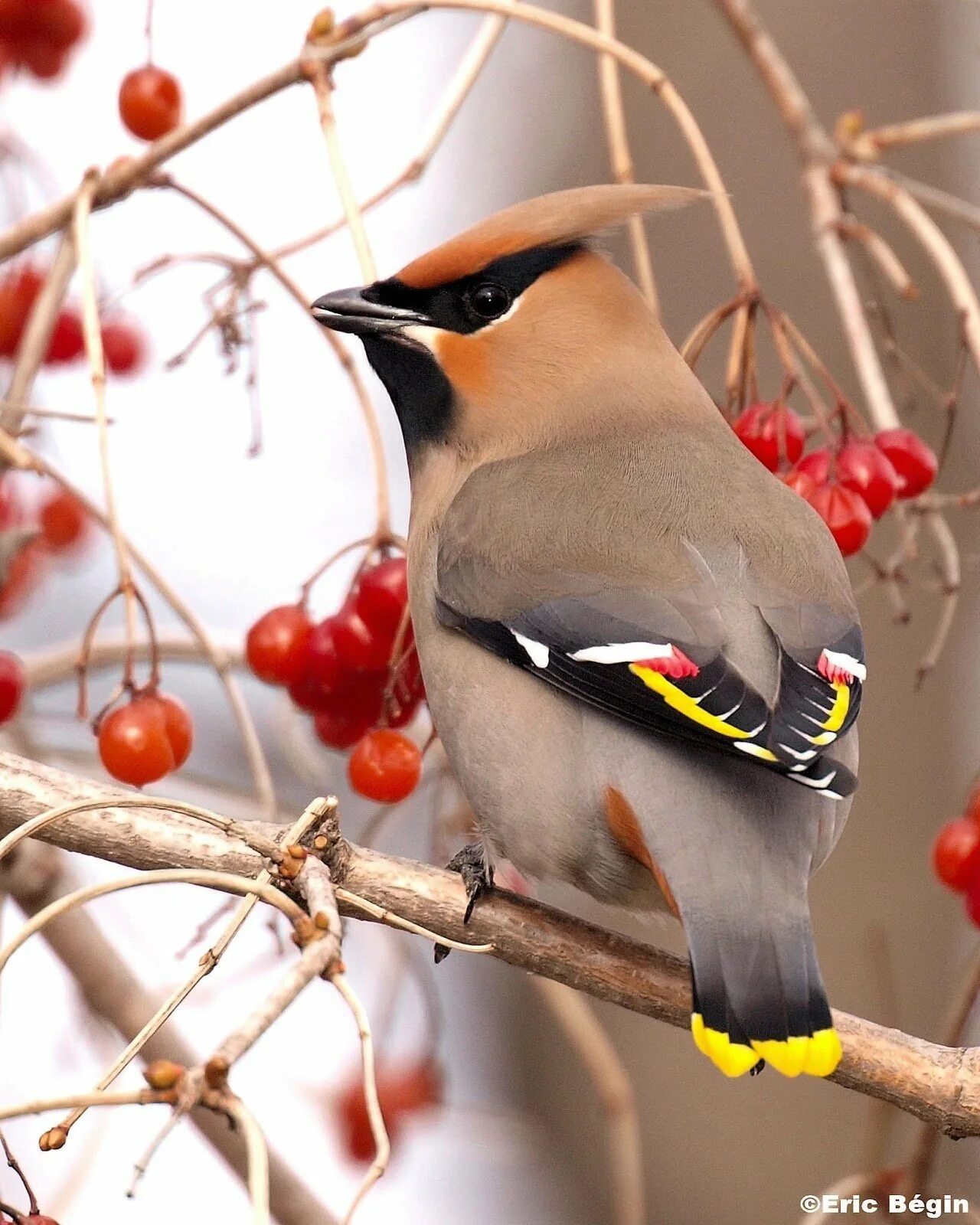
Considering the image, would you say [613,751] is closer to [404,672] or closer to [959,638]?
[404,672]

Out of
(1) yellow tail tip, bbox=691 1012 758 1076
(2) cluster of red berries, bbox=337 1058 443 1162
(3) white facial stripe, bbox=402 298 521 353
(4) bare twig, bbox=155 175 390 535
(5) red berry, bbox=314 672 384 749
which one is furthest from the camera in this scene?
(2) cluster of red berries, bbox=337 1058 443 1162

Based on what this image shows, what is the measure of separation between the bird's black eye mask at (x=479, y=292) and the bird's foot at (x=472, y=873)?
80 centimetres

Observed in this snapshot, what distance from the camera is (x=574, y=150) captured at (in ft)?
17.0

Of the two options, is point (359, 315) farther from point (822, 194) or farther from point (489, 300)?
point (822, 194)

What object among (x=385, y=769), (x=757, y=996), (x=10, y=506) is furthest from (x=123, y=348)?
(x=757, y=996)

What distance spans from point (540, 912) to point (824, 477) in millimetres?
688

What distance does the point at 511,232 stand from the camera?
2605mm

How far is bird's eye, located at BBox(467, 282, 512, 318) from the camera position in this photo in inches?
105

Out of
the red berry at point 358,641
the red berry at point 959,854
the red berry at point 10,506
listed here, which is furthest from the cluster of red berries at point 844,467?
the red berry at point 10,506

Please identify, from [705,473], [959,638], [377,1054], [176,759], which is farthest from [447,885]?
[959,638]

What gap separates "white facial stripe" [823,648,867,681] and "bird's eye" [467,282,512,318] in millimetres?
817

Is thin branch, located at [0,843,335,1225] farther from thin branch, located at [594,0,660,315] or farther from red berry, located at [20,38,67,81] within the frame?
red berry, located at [20,38,67,81]

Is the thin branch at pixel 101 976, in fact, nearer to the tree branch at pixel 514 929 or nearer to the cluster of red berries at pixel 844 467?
the tree branch at pixel 514 929

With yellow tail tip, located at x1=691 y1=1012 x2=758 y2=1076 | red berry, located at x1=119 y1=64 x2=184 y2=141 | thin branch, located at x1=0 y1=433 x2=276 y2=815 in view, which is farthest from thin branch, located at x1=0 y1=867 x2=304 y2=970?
red berry, located at x1=119 y1=64 x2=184 y2=141
